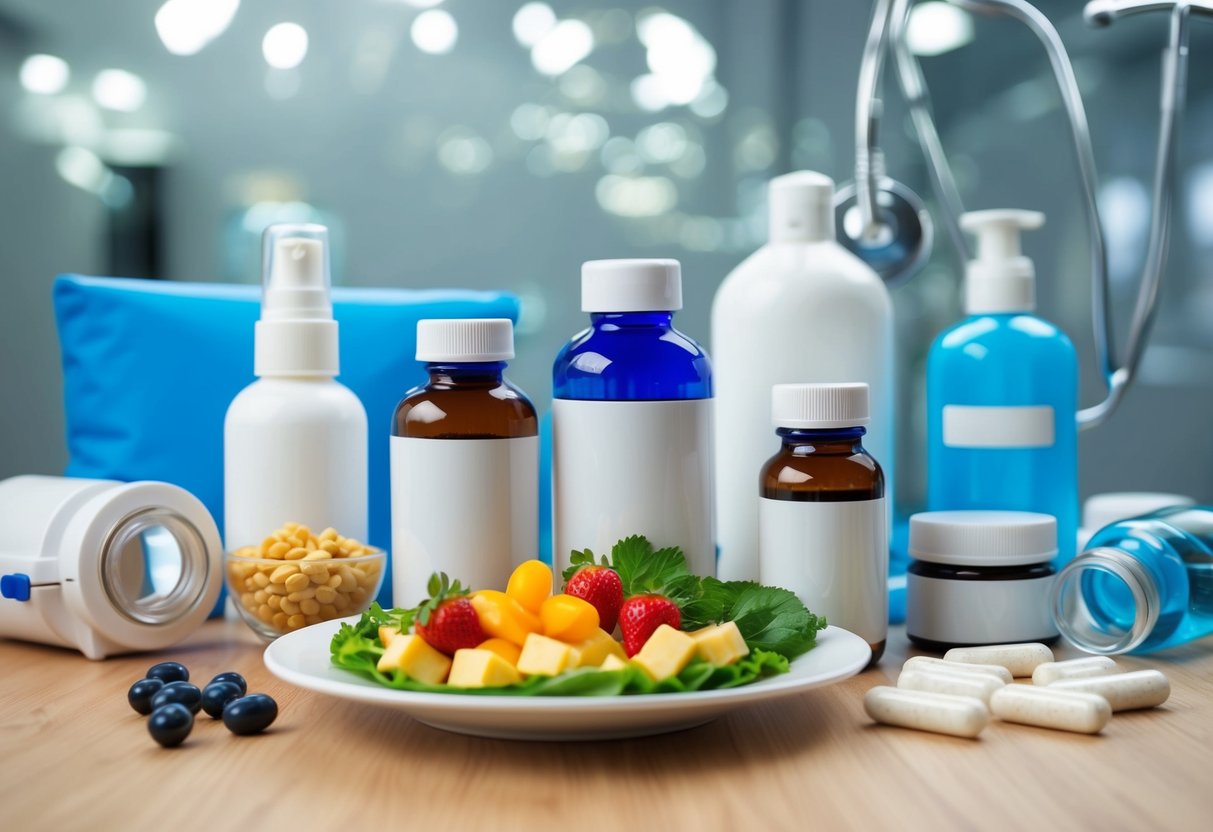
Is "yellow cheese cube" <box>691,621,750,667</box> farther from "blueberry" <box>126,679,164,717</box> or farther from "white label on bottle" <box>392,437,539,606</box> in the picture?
"blueberry" <box>126,679,164,717</box>

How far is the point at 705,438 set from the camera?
75 centimetres

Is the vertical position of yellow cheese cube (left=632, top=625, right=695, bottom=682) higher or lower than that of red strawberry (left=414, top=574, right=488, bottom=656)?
lower

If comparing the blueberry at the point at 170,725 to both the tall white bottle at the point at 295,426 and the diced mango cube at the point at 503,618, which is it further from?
the tall white bottle at the point at 295,426

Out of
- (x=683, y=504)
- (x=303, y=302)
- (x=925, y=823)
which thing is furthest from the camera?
(x=303, y=302)

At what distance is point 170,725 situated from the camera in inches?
23.7

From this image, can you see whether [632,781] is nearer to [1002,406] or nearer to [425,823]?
[425,823]

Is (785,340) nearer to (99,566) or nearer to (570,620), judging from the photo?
(570,620)

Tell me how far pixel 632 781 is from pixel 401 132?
1.49 m

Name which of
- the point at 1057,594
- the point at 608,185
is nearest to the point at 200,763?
the point at 1057,594

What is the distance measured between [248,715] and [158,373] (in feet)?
1.40

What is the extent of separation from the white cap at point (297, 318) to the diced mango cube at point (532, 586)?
31cm

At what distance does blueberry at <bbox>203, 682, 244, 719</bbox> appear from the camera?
0.65m

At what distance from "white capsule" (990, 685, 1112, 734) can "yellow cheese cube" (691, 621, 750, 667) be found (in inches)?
5.9

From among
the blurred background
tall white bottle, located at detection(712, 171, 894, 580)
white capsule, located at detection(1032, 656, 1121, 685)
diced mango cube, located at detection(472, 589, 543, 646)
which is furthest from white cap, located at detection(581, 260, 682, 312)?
the blurred background
